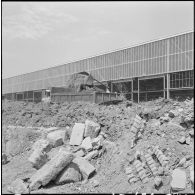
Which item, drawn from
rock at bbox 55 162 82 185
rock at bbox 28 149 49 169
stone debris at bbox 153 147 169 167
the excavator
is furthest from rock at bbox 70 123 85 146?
the excavator

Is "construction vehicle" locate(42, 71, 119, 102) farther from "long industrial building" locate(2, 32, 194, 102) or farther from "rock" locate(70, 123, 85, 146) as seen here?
"long industrial building" locate(2, 32, 194, 102)

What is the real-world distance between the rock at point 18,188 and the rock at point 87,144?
262 cm

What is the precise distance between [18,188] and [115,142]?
12.8 ft

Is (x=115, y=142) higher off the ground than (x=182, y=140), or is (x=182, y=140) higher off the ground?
(x=182, y=140)

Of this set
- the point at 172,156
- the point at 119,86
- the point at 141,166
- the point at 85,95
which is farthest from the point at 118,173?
the point at 119,86

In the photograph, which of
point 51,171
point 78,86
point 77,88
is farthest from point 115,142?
point 78,86

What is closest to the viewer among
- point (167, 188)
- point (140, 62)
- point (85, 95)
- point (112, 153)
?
point (167, 188)

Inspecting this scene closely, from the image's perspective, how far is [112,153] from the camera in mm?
10445

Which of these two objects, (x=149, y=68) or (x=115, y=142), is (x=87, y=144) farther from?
(x=149, y=68)

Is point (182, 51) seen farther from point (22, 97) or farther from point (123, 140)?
point (22, 97)

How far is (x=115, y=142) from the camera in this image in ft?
36.8

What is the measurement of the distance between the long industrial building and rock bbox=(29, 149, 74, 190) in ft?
47.4

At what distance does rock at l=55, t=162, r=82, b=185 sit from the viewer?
905 centimetres

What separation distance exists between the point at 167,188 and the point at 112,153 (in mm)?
2860
